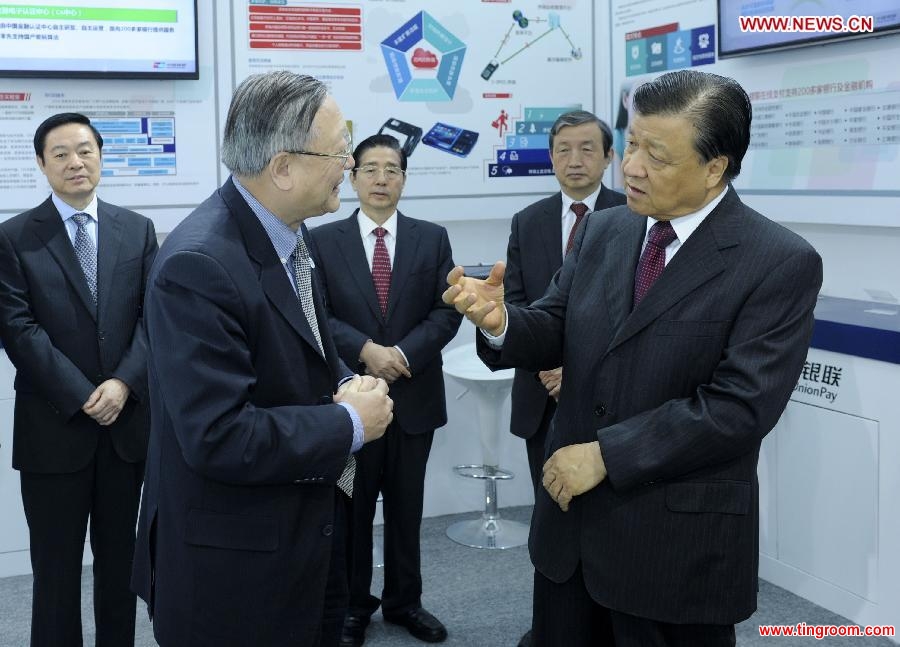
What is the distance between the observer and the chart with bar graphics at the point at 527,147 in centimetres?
482

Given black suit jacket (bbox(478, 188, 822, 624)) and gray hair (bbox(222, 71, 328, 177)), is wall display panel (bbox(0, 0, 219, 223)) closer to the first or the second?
gray hair (bbox(222, 71, 328, 177))

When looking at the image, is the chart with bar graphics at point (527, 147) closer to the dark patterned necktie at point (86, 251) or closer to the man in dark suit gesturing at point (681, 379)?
the dark patterned necktie at point (86, 251)

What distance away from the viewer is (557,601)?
2051 mm

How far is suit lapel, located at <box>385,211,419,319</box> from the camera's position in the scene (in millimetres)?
3600

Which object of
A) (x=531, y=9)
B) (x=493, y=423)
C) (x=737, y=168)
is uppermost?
(x=531, y=9)

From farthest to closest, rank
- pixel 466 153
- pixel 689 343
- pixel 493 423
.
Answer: pixel 466 153 < pixel 493 423 < pixel 689 343

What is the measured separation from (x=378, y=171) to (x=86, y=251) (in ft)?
3.51

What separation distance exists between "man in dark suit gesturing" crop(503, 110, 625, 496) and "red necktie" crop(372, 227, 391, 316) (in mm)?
449

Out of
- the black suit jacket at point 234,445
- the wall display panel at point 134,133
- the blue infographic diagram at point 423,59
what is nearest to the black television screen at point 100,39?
the wall display panel at point 134,133

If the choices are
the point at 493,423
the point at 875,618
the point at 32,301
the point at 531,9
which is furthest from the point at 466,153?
the point at 875,618

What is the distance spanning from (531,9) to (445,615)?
291cm

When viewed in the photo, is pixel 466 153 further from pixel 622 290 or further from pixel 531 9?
pixel 622 290

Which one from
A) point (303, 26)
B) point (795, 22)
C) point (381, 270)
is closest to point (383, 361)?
point (381, 270)

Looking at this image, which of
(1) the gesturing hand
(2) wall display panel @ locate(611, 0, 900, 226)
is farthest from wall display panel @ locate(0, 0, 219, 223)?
(1) the gesturing hand
